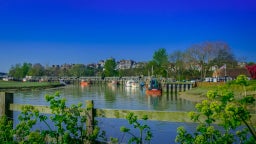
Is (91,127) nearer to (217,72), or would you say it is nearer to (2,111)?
(2,111)

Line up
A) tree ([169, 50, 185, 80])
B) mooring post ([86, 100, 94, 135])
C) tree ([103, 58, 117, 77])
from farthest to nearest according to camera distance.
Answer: tree ([103, 58, 117, 77]) < tree ([169, 50, 185, 80]) < mooring post ([86, 100, 94, 135])

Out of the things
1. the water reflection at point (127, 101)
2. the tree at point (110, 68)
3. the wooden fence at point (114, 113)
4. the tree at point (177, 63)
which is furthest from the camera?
the tree at point (110, 68)

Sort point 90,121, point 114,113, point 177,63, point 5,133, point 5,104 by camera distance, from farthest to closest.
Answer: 1. point 177,63
2. point 5,104
3. point 90,121
4. point 5,133
5. point 114,113

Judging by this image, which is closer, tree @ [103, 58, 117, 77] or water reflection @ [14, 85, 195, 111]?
water reflection @ [14, 85, 195, 111]

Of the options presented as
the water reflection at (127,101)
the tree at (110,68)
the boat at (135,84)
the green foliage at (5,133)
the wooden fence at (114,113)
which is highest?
the tree at (110,68)

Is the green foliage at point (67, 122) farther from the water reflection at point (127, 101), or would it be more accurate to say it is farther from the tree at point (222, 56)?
the tree at point (222, 56)

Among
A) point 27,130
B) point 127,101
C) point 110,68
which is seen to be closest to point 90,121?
point 27,130

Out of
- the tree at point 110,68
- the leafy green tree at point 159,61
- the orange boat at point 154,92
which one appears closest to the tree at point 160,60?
the leafy green tree at point 159,61

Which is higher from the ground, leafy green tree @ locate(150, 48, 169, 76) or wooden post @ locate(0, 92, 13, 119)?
leafy green tree @ locate(150, 48, 169, 76)

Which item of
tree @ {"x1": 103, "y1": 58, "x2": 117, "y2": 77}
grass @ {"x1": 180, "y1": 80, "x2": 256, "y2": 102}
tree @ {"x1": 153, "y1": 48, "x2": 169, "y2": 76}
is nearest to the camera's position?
grass @ {"x1": 180, "y1": 80, "x2": 256, "y2": 102}

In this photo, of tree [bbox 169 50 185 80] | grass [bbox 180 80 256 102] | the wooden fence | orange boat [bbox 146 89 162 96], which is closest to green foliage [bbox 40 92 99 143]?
the wooden fence

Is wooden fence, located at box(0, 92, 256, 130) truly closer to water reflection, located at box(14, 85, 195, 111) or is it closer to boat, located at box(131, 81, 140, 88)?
water reflection, located at box(14, 85, 195, 111)

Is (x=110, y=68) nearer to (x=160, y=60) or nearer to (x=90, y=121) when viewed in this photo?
(x=160, y=60)

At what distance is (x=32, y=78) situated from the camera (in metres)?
198
